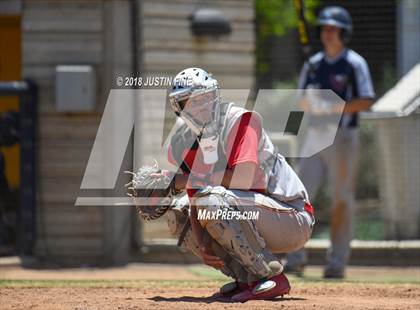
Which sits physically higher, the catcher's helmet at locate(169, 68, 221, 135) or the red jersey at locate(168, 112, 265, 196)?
the catcher's helmet at locate(169, 68, 221, 135)

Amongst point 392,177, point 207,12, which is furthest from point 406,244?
point 207,12

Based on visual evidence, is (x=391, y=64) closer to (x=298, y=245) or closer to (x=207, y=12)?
(x=207, y=12)

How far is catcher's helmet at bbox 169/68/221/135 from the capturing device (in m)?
5.91

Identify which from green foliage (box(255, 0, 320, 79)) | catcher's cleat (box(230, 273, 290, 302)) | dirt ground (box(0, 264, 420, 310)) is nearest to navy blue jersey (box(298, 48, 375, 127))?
dirt ground (box(0, 264, 420, 310))

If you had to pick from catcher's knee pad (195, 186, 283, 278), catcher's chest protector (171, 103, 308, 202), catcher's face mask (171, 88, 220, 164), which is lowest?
catcher's knee pad (195, 186, 283, 278)

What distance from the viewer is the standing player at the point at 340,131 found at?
29.9ft

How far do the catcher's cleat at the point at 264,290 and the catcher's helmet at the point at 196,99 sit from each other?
974 mm

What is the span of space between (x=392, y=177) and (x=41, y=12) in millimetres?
4037

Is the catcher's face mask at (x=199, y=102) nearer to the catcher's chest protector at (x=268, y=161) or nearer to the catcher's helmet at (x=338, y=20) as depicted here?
the catcher's chest protector at (x=268, y=161)

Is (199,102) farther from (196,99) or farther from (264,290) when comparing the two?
(264,290)

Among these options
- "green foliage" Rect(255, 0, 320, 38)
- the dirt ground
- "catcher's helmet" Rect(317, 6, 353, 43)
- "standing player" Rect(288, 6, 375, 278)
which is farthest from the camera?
"green foliage" Rect(255, 0, 320, 38)

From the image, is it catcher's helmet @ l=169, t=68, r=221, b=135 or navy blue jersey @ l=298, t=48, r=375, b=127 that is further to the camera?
navy blue jersey @ l=298, t=48, r=375, b=127

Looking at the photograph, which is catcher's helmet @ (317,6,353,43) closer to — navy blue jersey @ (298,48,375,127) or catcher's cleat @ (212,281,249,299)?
navy blue jersey @ (298,48,375,127)

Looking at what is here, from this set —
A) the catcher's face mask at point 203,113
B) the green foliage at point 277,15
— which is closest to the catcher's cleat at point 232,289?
the catcher's face mask at point 203,113
